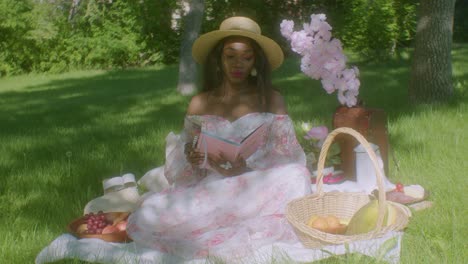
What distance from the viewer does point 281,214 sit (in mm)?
3789

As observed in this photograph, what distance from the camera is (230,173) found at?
407 cm

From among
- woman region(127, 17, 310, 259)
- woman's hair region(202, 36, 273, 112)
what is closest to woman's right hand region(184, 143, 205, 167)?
woman region(127, 17, 310, 259)

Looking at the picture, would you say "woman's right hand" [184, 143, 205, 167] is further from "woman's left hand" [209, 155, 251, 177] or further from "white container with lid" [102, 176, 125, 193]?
"white container with lid" [102, 176, 125, 193]

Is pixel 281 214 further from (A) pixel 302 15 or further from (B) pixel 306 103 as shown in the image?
(A) pixel 302 15

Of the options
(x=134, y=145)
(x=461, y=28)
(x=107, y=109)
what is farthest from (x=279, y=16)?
(x=134, y=145)

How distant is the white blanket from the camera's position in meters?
3.16

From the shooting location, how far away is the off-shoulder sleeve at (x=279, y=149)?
429 centimetres

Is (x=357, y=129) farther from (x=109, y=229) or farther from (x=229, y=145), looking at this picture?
(x=109, y=229)

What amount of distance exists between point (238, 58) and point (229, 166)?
2.38 feet

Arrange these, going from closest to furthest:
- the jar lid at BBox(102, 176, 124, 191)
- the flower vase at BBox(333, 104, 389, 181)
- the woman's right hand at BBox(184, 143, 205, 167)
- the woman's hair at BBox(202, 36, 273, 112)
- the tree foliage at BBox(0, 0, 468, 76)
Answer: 1. the woman's right hand at BBox(184, 143, 205, 167)
2. the woman's hair at BBox(202, 36, 273, 112)
3. the flower vase at BBox(333, 104, 389, 181)
4. the jar lid at BBox(102, 176, 124, 191)
5. the tree foliage at BBox(0, 0, 468, 76)

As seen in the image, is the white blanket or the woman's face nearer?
the white blanket

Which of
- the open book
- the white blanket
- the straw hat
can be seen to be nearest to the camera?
the white blanket

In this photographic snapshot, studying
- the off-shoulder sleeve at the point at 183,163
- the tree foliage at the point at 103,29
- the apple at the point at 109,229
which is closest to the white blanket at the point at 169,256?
the apple at the point at 109,229

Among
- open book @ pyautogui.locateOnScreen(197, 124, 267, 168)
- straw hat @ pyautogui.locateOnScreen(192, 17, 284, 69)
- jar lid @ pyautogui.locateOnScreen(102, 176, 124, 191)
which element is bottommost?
jar lid @ pyautogui.locateOnScreen(102, 176, 124, 191)
